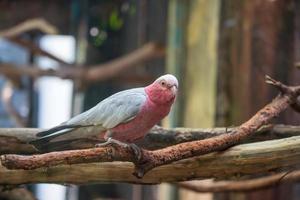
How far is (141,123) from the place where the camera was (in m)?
0.77

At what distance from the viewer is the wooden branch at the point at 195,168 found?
2.89 feet

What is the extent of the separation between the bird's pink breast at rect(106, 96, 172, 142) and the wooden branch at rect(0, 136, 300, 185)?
0.43ft

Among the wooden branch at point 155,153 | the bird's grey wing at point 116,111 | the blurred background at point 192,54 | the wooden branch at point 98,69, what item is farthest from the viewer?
the wooden branch at point 98,69

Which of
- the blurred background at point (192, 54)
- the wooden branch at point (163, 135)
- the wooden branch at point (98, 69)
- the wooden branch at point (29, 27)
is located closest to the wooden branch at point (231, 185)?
the blurred background at point (192, 54)

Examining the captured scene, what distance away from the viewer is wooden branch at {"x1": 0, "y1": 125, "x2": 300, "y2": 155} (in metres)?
0.93

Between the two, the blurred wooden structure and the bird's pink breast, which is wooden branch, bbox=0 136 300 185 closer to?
the bird's pink breast

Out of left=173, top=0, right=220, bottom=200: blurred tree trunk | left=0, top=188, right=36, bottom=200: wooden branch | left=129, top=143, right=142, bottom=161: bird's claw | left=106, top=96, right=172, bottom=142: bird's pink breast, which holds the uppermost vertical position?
left=173, top=0, right=220, bottom=200: blurred tree trunk

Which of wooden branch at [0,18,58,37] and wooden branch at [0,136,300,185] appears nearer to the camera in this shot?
wooden branch at [0,136,300,185]

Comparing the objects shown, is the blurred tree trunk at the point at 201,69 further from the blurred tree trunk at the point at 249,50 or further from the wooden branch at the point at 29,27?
the wooden branch at the point at 29,27

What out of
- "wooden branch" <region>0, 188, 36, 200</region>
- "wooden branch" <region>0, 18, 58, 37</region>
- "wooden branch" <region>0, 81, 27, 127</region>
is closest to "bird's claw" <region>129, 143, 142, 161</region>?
"wooden branch" <region>0, 188, 36, 200</region>

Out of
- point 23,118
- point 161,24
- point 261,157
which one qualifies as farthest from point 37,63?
point 261,157

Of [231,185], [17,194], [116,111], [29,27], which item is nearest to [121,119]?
[116,111]

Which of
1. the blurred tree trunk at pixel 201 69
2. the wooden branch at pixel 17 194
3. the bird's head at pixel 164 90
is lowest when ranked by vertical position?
the wooden branch at pixel 17 194

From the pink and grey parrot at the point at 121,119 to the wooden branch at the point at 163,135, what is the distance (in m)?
0.11
